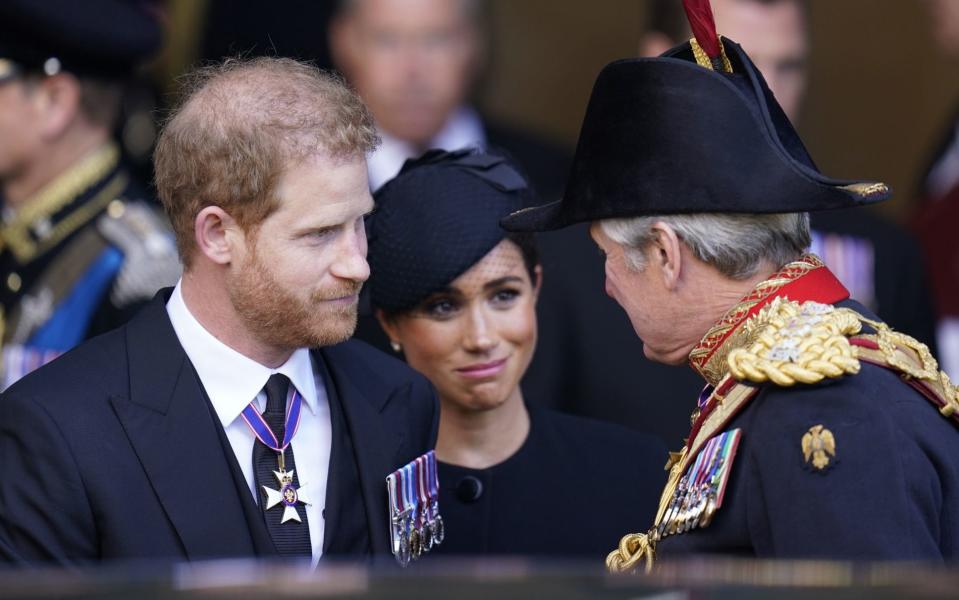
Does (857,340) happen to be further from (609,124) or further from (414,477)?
(414,477)

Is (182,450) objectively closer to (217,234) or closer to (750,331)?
(217,234)

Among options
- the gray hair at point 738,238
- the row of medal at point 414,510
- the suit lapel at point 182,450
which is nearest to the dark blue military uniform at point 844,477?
the gray hair at point 738,238

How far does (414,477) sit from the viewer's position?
Result: 3219 millimetres

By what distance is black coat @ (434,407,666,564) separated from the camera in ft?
12.2

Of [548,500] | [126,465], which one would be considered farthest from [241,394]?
[548,500]

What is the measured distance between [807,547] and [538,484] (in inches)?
50.3

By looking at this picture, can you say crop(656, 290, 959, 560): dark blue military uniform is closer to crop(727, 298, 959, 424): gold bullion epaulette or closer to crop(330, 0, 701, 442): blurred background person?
crop(727, 298, 959, 424): gold bullion epaulette

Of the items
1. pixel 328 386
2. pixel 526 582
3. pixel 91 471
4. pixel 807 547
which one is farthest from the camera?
pixel 328 386

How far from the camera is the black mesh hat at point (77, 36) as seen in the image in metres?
4.85

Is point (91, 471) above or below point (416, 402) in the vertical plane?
above

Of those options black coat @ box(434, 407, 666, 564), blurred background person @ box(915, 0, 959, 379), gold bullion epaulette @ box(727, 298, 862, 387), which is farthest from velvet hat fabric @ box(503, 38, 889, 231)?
blurred background person @ box(915, 0, 959, 379)

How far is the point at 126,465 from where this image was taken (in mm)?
2826

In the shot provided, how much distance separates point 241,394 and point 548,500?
3.32 feet

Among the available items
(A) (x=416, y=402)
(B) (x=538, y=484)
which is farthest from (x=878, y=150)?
(A) (x=416, y=402)
